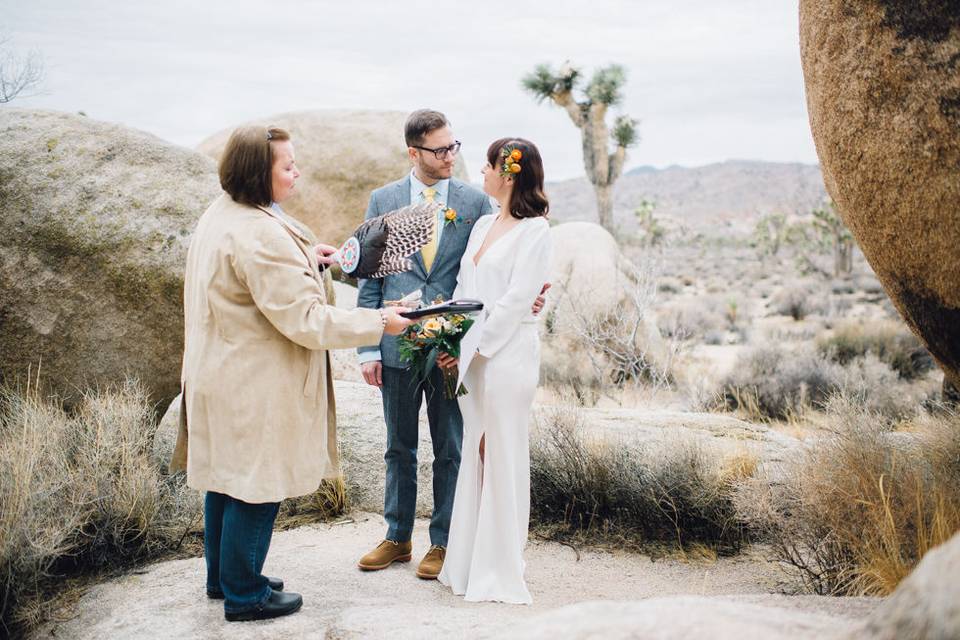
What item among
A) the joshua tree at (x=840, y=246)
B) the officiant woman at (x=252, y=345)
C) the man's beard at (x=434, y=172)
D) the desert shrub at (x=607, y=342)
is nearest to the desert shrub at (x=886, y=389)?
the desert shrub at (x=607, y=342)

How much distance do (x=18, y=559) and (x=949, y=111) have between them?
16.1 feet

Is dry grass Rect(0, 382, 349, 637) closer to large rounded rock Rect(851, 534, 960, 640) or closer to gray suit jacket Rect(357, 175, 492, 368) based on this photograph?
gray suit jacket Rect(357, 175, 492, 368)

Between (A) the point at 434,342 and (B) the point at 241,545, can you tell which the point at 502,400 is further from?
(B) the point at 241,545

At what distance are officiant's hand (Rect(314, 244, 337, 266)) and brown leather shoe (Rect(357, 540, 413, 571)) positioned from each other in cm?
168

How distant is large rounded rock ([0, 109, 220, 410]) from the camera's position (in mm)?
6059

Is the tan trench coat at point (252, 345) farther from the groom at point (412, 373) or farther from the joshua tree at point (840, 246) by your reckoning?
the joshua tree at point (840, 246)

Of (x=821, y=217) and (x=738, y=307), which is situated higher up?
(x=821, y=217)

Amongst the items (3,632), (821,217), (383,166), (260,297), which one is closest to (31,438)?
(3,632)

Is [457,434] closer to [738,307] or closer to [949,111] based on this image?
[949,111]

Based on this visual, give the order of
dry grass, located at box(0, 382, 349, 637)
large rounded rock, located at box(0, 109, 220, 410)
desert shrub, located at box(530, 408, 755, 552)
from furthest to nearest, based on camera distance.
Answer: large rounded rock, located at box(0, 109, 220, 410), desert shrub, located at box(530, 408, 755, 552), dry grass, located at box(0, 382, 349, 637)

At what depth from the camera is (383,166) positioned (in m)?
11.6

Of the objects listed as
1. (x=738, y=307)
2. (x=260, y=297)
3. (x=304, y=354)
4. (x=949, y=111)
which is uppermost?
(x=949, y=111)

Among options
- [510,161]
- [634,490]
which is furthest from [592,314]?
[510,161]

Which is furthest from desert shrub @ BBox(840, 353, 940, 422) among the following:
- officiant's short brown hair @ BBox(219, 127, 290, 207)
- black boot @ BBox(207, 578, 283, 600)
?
officiant's short brown hair @ BBox(219, 127, 290, 207)
